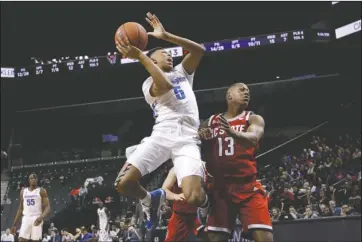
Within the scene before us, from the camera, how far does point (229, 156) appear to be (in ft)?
17.6

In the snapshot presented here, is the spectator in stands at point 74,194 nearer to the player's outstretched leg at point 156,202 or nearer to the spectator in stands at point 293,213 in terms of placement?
the spectator in stands at point 293,213

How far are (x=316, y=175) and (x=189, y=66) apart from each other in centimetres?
1096

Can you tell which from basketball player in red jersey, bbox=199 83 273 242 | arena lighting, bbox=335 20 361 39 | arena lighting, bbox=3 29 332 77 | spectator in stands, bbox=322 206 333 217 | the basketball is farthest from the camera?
arena lighting, bbox=3 29 332 77

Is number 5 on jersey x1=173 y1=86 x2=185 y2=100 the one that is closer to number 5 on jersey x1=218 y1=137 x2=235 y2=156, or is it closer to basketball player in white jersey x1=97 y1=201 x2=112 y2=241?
number 5 on jersey x1=218 y1=137 x2=235 y2=156

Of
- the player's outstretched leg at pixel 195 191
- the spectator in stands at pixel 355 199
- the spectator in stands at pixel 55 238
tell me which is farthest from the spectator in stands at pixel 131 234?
the player's outstretched leg at pixel 195 191

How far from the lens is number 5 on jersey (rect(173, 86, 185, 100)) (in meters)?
5.65

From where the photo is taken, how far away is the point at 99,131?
29.4m

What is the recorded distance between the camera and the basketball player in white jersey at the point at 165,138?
5.34 m

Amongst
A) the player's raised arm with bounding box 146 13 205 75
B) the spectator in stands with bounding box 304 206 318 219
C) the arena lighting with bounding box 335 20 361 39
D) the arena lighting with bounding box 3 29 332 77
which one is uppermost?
A: the arena lighting with bounding box 3 29 332 77

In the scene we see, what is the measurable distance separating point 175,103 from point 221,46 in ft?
66.2

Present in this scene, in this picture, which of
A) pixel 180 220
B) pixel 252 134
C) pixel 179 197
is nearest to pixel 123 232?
pixel 180 220

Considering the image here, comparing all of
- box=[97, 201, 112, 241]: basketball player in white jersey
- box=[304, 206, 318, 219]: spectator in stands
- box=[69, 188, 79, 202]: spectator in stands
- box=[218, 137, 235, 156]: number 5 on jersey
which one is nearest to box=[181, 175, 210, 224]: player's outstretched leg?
box=[218, 137, 235, 156]: number 5 on jersey

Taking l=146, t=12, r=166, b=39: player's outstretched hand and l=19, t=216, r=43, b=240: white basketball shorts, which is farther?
l=19, t=216, r=43, b=240: white basketball shorts

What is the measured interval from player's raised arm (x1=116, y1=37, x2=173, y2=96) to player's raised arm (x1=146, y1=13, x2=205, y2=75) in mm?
355
